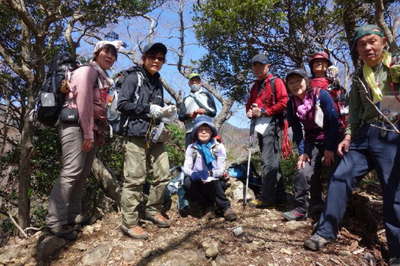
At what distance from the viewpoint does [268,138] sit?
391 cm

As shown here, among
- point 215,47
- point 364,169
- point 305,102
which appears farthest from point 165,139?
point 215,47

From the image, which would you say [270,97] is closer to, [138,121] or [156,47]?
[156,47]

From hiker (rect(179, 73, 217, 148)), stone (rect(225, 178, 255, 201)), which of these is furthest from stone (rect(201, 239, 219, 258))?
hiker (rect(179, 73, 217, 148))

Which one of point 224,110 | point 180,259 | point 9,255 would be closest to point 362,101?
point 180,259

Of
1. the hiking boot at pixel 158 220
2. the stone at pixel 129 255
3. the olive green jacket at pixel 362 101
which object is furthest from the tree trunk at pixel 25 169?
the olive green jacket at pixel 362 101

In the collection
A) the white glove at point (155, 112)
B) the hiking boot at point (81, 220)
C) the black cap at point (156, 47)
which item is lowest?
the hiking boot at point (81, 220)

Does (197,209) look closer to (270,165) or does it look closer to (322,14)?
(270,165)

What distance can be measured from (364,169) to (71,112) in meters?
2.76

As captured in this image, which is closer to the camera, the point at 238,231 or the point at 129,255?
the point at 129,255

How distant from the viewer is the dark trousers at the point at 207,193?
3719 mm

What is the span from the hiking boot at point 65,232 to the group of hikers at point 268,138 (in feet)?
0.03

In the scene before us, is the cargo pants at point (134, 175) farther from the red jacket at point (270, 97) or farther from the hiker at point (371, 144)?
the hiker at point (371, 144)

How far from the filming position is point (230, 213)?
11.9ft

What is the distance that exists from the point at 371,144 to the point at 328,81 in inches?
47.0
